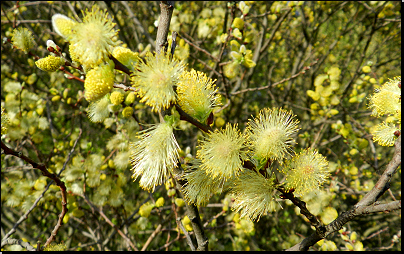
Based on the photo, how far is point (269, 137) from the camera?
3.59 feet

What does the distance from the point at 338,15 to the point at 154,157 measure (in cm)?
548

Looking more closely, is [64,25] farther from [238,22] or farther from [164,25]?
[238,22]

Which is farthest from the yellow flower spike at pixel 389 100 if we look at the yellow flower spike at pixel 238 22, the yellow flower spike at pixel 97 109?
the yellow flower spike at pixel 97 109

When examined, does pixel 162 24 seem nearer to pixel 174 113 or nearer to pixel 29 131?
pixel 174 113

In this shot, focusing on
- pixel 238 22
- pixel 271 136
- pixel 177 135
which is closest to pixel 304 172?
pixel 271 136

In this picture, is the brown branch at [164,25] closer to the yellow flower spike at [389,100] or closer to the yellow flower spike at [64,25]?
the yellow flower spike at [64,25]

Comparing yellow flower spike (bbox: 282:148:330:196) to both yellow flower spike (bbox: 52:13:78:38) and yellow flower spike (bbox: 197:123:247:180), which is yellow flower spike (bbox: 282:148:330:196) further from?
yellow flower spike (bbox: 52:13:78:38)

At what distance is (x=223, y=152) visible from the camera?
3.34 feet

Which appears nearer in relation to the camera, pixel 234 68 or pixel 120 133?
pixel 234 68

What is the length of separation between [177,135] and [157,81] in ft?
8.47

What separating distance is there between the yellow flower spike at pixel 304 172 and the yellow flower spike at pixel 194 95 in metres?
0.45

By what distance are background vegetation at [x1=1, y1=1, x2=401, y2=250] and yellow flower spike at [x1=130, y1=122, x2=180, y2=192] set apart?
0.65 meters

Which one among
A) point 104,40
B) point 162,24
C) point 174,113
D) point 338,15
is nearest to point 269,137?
point 174,113

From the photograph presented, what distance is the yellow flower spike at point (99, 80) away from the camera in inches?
35.2
